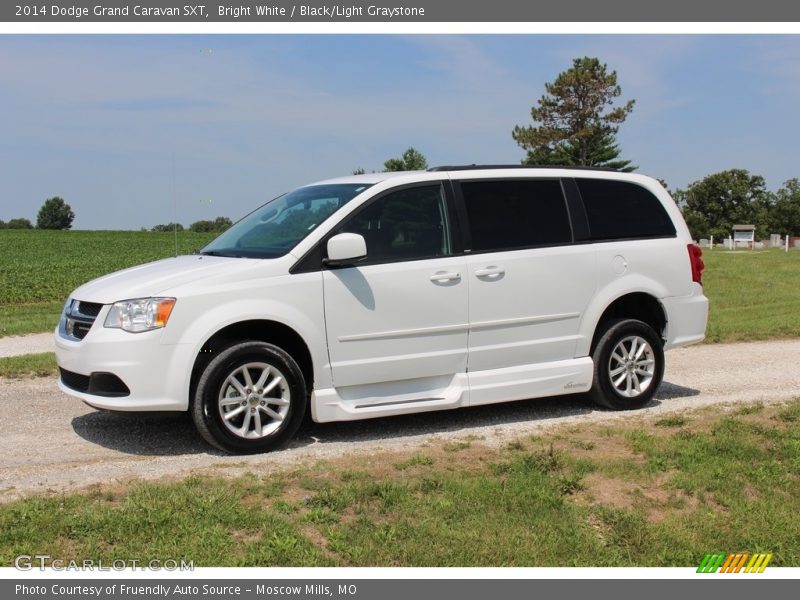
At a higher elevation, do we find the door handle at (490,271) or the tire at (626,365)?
the door handle at (490,271)

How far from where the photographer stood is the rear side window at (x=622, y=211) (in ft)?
26.6

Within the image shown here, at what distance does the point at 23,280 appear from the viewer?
2441 centimetres

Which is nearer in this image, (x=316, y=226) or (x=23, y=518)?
(x=23, y=518)

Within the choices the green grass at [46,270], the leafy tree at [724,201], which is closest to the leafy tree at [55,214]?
the green grass at [46,270]

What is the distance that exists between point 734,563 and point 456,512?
1.47 meters

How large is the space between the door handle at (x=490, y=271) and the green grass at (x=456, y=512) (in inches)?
59.9

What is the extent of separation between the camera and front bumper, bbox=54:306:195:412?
20.6ft

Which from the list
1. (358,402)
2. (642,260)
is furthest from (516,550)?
(642,260)

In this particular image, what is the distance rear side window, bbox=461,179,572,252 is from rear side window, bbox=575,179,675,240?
0.31 meters

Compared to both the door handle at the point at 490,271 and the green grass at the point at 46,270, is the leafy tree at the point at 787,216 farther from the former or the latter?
the door handle at the point at 490,271

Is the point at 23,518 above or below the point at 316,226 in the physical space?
below

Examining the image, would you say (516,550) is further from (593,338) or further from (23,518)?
(593,338)

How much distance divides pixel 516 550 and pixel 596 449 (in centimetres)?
200
